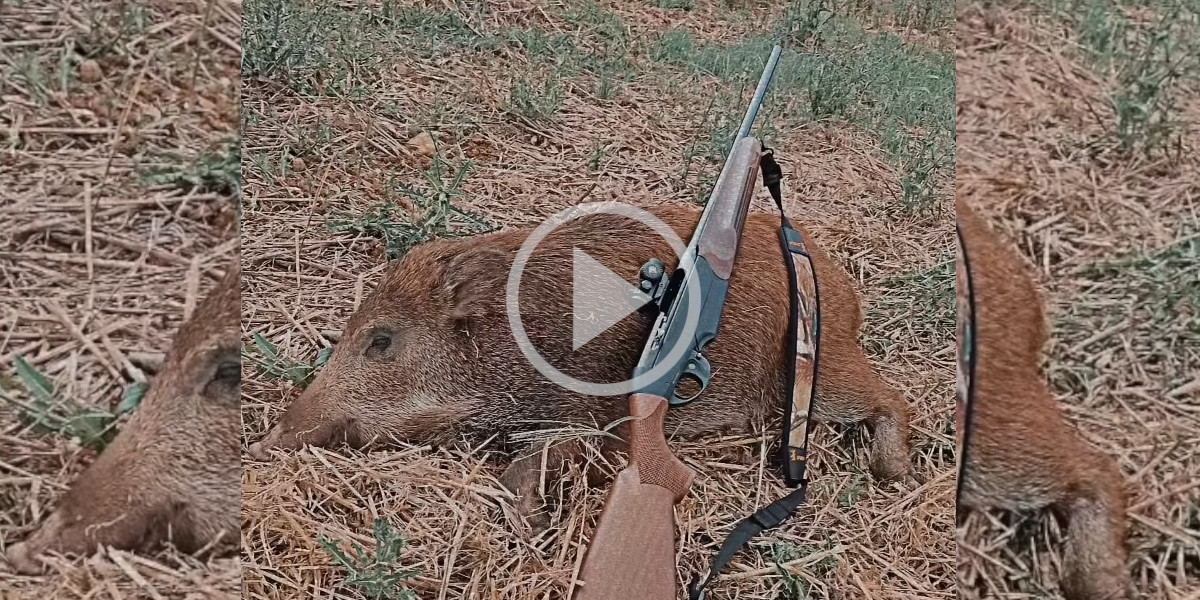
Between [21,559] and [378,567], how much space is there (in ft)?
1.87

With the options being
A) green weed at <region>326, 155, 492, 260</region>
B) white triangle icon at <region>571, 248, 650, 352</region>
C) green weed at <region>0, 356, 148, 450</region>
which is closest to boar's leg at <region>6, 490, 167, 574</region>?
green weed at <region>0, 356, 148, 450</region>

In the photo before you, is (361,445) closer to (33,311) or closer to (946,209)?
(33,311)

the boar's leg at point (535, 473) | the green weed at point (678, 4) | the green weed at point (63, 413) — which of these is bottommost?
the boar's leg at point (535, 473)

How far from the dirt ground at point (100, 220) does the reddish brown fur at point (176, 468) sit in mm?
26

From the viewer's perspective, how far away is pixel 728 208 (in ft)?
5.50

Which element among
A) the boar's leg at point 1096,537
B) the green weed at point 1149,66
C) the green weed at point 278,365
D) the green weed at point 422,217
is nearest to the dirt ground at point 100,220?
the green weed at point 278,365

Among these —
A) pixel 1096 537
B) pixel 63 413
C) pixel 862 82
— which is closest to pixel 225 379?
pixel 63 413

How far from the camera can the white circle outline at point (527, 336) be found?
1587 millimetres

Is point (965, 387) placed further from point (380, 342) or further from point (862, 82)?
point (380, 342)

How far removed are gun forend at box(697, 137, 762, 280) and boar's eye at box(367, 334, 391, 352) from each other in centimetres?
67

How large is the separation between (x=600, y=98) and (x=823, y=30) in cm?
56

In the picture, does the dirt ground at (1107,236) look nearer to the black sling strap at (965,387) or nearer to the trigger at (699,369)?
the black sling strap at (965,387)

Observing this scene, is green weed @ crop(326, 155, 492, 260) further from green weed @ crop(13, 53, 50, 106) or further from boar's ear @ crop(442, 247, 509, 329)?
green weed @ crop(13, 53, 50, 106)

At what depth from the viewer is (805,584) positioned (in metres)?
1.66
